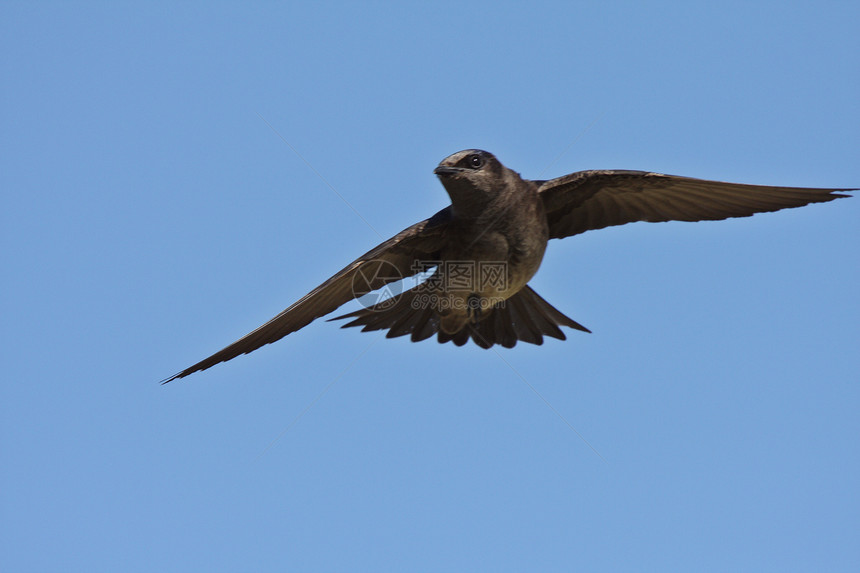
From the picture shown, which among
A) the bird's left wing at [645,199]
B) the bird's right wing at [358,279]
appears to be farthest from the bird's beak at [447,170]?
the bird's left wing at [645,199]

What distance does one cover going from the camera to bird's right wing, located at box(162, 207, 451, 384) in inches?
289

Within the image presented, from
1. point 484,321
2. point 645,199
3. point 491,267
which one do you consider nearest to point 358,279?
point 491,267

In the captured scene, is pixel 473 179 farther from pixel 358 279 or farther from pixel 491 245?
pixel 358 279

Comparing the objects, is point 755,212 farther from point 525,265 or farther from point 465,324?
point 465,324

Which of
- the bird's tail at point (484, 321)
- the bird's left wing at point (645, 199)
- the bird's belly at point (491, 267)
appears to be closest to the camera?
the bird's belly at point (491, 267)

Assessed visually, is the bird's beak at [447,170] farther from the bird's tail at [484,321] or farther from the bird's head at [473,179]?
the bird's tail at [484,321]

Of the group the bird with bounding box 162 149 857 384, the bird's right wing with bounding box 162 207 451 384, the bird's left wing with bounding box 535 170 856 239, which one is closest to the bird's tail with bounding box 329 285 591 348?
the bird with bounding box 162 149 857 384

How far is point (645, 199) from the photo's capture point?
815 cm

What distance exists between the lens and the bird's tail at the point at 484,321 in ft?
27.3

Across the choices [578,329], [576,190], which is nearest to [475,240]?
[576,190]

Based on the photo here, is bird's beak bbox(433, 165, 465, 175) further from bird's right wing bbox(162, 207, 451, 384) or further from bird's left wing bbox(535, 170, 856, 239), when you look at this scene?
bird's left wing bbox(535, 170, 856, 239)

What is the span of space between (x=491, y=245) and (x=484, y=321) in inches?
50.7

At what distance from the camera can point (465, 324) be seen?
27.5 ft

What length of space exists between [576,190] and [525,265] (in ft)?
2.86
